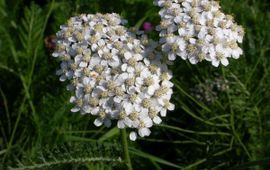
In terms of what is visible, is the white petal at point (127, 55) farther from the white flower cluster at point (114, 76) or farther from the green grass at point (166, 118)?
the green grass at point (166, 118)

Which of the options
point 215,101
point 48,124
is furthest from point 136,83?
point 48,124

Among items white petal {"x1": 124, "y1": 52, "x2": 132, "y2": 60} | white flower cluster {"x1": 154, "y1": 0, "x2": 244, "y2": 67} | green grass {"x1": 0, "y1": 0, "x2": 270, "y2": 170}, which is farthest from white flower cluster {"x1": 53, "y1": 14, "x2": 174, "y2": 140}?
green grass {"x1": 0, "y1": 0, "x2": 270, "y2": 170}

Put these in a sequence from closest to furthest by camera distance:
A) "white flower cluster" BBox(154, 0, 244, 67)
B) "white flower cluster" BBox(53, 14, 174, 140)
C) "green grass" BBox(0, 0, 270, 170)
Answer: "white flower cluster" BBox(53, 14, 174, 140)
"white flower cluster" BBox(154, 0, 244, 67)
"green grass" BBox(0, 0, 270, 170)

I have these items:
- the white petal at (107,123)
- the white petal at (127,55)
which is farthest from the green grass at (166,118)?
the white petal at (127,55)

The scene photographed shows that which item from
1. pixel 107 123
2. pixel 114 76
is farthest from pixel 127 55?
pixel 107 123

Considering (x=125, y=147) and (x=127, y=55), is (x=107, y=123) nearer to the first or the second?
(x=125, y=147)

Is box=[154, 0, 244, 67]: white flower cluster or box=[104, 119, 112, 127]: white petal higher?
box=[154, 0, 244, 67]: white flower cluster

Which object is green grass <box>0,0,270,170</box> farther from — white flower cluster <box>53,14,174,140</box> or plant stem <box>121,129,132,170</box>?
white flower cluster <box>53,14,174,140</box>
